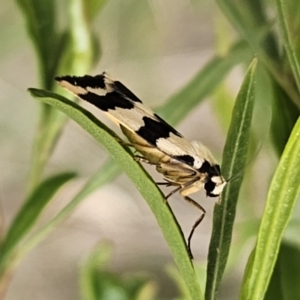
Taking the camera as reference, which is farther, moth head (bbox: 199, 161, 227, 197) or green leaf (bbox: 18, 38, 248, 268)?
green leaf (bbox: 18, 38, 248, 268)

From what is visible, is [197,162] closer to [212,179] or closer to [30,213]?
[212,179]

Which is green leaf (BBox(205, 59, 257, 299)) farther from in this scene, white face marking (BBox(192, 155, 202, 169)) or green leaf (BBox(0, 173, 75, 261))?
green leaf (BBox(0, 173, 75, 261))

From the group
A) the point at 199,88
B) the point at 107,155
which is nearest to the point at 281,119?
the point at 199,88

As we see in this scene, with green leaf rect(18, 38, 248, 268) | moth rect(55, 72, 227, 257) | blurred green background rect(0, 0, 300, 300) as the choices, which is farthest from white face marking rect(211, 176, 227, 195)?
blurred green background rect(0, 0, 300, 300)

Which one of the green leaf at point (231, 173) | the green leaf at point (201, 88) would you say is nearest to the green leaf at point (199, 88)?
the green leaf at point (201, 88)

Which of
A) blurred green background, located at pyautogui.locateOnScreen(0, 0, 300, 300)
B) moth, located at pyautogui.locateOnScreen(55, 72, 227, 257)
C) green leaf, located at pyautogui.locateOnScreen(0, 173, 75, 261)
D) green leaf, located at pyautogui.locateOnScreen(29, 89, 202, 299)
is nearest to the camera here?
green leaf, located at pyautogui.locateOnScreen(29, 89, 202, 299)

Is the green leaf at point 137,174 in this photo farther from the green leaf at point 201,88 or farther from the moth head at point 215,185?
the green leaf at point 201,88

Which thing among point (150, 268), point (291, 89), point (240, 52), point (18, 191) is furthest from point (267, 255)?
point (18, 191)
